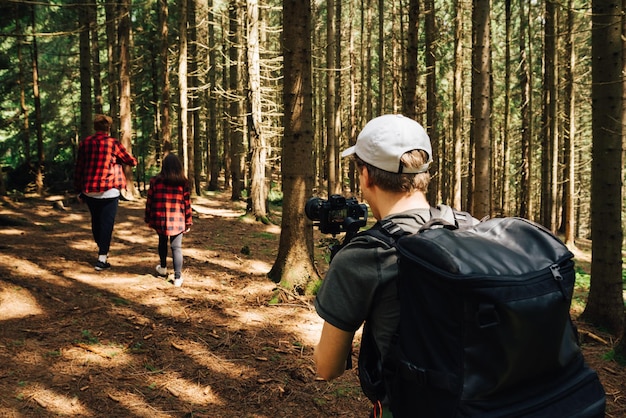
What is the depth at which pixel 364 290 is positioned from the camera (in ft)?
5.72

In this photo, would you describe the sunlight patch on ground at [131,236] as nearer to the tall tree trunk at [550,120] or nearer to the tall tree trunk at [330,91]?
the tall tree trunk at [330,91]

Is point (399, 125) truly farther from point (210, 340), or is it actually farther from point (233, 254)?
Result: point (233, 254)

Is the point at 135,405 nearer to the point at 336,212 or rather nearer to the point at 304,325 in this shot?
the point at 304,325

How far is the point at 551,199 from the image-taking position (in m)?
17.5

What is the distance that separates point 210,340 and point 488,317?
4345 mm

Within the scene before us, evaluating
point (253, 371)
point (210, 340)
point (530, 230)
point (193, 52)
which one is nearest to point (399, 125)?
point (530, 230)

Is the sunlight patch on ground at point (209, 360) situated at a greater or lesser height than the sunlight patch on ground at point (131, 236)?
lesser

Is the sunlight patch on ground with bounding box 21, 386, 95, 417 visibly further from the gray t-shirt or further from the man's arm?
the gray t-shirt

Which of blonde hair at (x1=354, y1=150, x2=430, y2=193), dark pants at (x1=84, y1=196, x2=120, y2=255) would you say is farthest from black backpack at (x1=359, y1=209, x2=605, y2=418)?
dark pants at (x1=84, y1=196, x2=120, y2=255)

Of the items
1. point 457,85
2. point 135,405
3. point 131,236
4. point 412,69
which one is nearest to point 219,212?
point 131,236

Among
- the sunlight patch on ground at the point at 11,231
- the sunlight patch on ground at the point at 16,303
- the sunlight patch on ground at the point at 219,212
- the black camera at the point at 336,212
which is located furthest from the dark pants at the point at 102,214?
the sunlight patch on ground at the point at 219,212

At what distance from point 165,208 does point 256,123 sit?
6.88m

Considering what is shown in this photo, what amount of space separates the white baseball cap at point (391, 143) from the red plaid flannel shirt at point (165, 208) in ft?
17.8

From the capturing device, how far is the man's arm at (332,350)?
1.81 m
